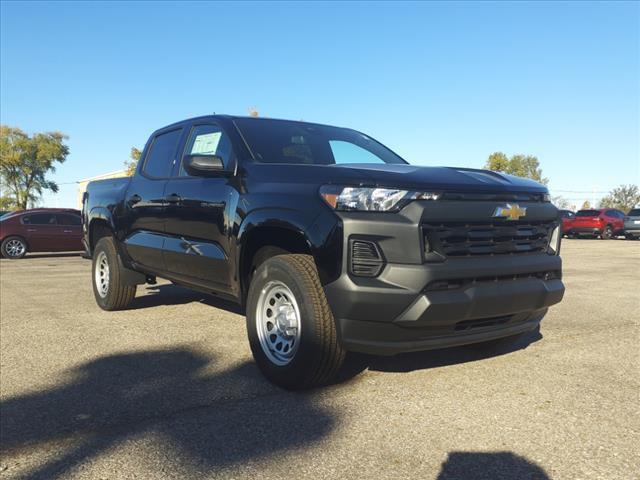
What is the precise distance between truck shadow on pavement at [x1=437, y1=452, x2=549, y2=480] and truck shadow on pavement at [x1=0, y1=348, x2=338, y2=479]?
673mm

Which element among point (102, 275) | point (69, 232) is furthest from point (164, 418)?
point (69, 232)

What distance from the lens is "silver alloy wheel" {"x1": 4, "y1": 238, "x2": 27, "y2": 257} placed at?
50.5 feet

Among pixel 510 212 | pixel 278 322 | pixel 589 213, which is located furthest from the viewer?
pixel 589 213

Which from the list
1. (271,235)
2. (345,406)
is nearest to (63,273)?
(271,235)

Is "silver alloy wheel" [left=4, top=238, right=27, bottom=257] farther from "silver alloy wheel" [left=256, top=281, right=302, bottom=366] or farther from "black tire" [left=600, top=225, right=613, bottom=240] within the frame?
"black tire" [left=600, top=225, right=613, bottom=240]

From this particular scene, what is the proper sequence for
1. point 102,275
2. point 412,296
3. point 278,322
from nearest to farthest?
point 412,296 < point 278,322 < point 102,275

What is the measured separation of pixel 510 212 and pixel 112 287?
4477 mm

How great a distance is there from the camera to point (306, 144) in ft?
14.7

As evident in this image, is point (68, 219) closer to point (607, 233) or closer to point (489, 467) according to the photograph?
point (489, 467)

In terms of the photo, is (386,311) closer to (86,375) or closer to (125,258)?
(86,375)

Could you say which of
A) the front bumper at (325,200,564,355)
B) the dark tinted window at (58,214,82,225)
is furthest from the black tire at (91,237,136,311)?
the dark tinted window at (58,214,82,225)

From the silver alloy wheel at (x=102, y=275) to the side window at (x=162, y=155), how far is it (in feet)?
Answer: 4.42

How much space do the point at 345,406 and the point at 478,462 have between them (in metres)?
0.89

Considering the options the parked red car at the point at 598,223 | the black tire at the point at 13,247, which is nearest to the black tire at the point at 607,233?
the parked red car at the point at 598,223
